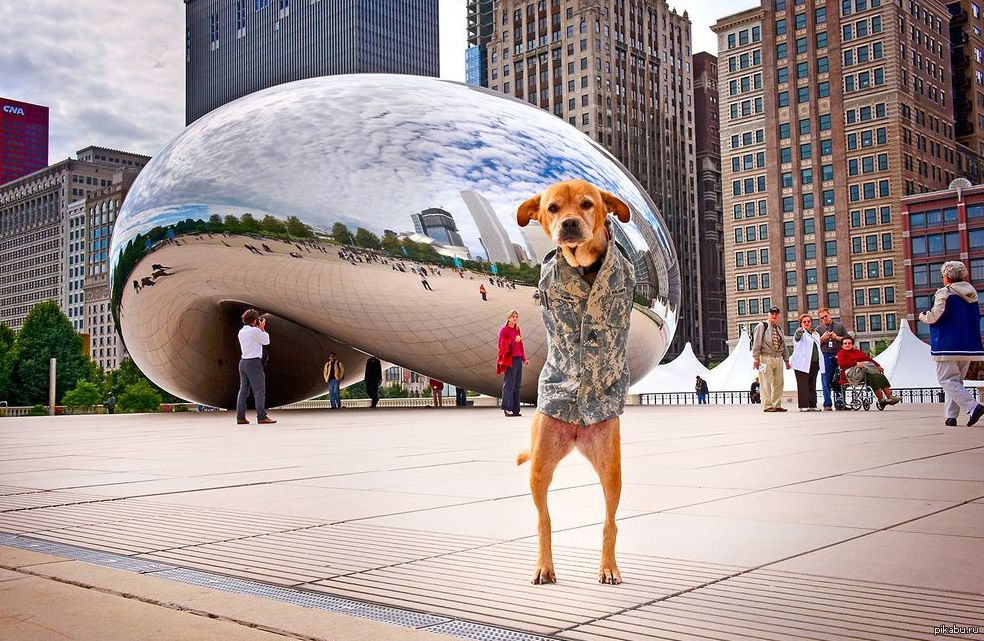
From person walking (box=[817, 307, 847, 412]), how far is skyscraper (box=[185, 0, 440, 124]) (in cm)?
13211

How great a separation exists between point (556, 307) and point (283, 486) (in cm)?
329

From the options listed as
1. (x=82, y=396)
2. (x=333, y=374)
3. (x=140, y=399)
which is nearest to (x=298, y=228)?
(x=333, y=374)

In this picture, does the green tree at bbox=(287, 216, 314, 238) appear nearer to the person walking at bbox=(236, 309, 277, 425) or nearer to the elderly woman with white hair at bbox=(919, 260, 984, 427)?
the person walking at bbox=(236, 309, 277, 425)

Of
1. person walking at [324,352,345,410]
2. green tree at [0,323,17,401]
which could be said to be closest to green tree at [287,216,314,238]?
person walking at [324,352,345,410]

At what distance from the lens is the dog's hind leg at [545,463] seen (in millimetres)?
3479

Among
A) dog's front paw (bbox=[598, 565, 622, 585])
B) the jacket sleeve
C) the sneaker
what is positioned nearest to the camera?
dog's front paw (bbox=[598, 565, 622, 585])

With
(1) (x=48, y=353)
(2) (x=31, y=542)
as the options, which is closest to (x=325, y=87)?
(2) (x=31, y=542)

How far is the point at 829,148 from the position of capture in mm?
101750

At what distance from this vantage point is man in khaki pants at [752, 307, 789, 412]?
54.0ft

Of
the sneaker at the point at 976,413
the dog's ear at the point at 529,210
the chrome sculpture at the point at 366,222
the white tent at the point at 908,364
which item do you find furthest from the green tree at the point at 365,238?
the white tent at the point at 908,364

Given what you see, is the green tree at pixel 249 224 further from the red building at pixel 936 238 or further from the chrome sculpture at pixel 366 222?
the red building at pixel 936 238

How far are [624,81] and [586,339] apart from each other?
442 ft

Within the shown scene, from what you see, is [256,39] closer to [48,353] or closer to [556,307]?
[48,353]

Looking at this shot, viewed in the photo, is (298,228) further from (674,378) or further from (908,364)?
(908,364)
